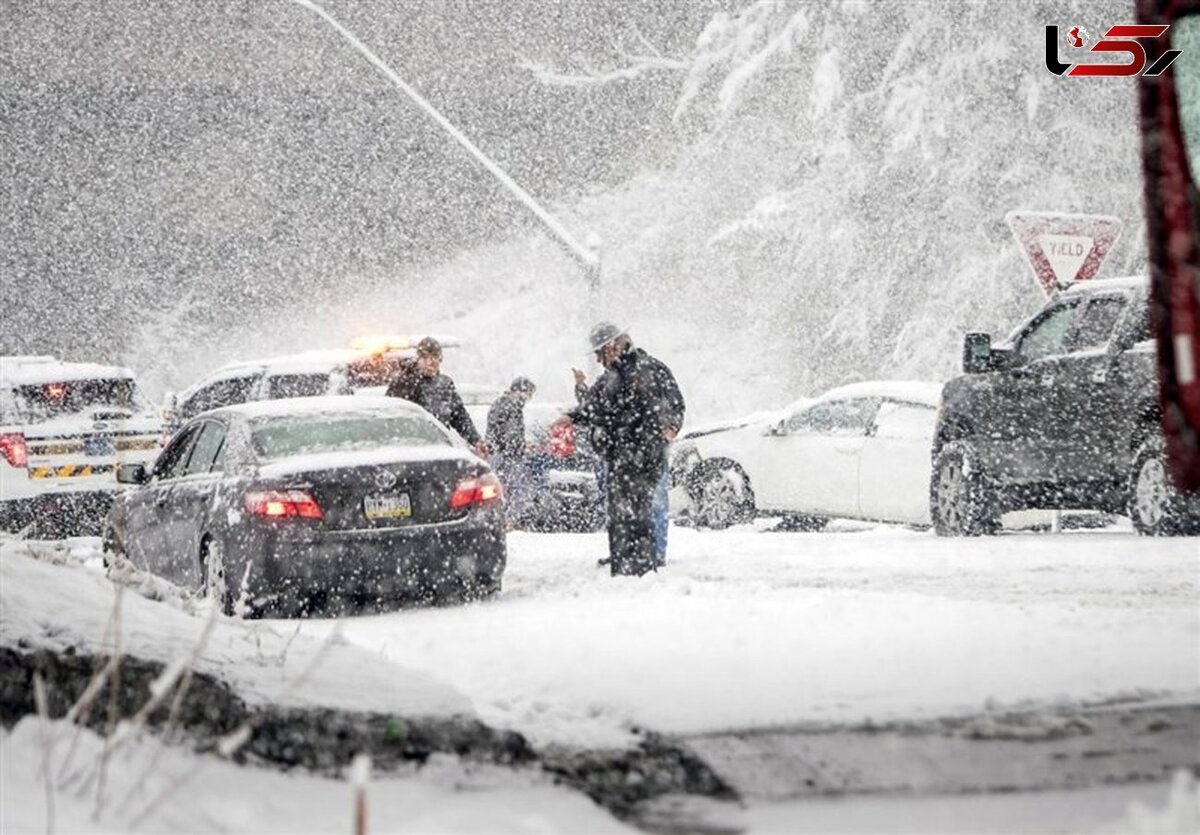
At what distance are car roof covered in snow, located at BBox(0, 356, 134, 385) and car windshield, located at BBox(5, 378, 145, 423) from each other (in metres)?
0.04

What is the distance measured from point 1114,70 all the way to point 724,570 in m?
15.5

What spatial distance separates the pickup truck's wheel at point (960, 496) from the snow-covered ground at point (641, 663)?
2.46 meters

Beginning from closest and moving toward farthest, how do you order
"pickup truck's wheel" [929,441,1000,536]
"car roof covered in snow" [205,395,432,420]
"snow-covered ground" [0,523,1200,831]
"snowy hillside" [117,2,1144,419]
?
"snow-covered ground" [0,523,1200,831], "car roof covered in snow" [205,395,432,420], "pickup truck's wheel" [929,441,1000,536], "snowy hillside" [117,2,1144,419]

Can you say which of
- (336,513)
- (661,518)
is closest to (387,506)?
(336,513)

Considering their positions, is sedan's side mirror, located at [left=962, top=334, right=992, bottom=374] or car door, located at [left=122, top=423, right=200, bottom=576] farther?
sedan's side mirror, located at [left=962, top=334, right=992, bottom=374]

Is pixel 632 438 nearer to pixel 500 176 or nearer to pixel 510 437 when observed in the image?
pixel 510 437

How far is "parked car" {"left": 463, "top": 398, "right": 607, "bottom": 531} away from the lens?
17609mm

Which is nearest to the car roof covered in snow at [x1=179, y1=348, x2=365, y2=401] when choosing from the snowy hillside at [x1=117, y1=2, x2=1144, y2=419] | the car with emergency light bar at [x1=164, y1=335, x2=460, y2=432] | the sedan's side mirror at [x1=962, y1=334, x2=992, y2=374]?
the car with emergency light bar at [x1=164, y1=335, x2=460, y2=432]

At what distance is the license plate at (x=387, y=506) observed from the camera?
1125 cm

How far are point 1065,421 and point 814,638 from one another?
598cm

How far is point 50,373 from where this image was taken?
19375mm

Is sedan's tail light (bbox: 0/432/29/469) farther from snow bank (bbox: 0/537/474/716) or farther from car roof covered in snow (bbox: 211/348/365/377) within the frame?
snow bank (bbox: 0/537/474/716)

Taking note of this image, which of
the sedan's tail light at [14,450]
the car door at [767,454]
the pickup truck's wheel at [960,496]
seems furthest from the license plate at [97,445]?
the pickup truck's wheel at [960,496]

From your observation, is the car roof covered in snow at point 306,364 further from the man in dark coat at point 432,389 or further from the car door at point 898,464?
the car door at point 898,464
